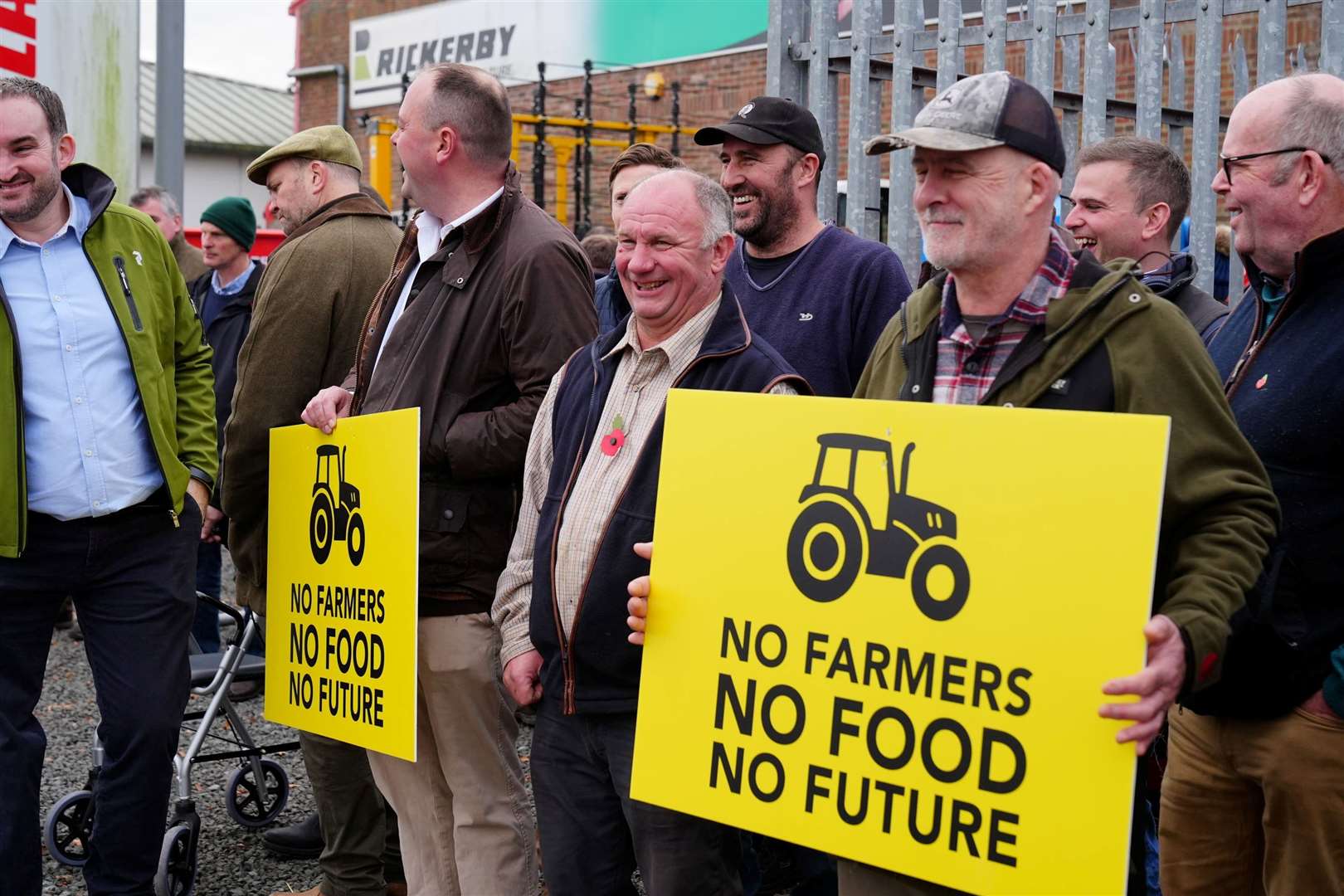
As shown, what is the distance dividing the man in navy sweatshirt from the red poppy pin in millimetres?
897

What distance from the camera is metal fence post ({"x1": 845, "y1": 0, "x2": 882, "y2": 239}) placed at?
17.1ft

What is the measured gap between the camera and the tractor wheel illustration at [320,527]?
150 inches

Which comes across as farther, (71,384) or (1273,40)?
(1273,40)

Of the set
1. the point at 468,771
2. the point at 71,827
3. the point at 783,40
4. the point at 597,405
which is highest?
the point at 783,40

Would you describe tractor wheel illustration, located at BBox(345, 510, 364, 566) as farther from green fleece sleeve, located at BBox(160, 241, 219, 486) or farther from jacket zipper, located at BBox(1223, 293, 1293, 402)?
jacket zipper, located at BBox(1223, 293, 1293, 402)

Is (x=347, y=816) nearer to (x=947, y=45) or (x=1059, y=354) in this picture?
(x=1059, y=354)

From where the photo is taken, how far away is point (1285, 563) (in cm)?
262

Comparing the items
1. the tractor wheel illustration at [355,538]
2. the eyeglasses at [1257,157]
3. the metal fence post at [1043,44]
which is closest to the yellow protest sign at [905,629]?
the eyeglasses at [1257,157]

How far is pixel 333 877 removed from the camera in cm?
441

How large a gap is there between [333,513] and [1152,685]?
7.65ft

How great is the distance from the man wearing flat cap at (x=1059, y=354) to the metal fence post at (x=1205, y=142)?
85.5 inches

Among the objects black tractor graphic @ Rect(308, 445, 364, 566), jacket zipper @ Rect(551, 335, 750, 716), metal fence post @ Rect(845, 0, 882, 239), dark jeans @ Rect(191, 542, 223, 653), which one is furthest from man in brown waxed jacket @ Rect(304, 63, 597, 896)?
dark jeans @ Rect(191, 542, 223, 653)

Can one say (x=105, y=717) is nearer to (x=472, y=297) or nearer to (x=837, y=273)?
(x=472, y=297)

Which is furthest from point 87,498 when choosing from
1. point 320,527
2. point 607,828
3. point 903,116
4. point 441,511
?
point 903,116
